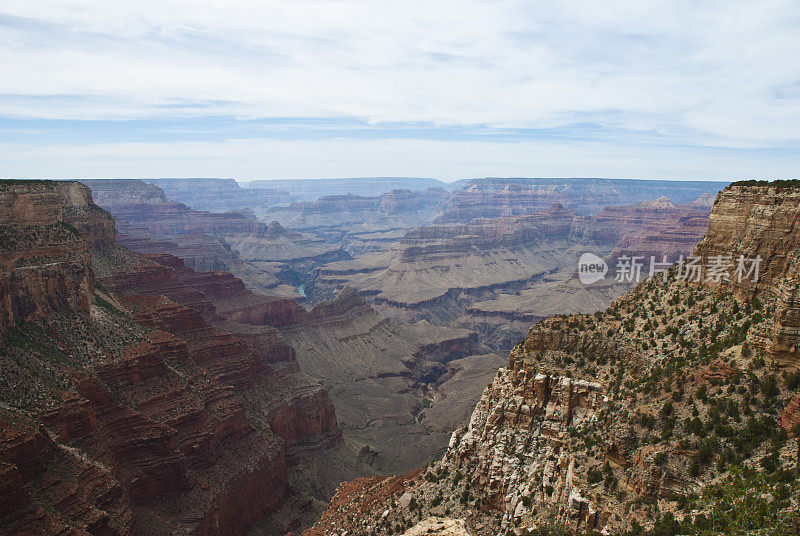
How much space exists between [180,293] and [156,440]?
43.9 meters

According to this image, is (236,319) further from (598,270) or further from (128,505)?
(598,270)

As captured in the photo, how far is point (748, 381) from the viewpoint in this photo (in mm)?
22516

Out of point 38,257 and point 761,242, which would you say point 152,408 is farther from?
point 761,242

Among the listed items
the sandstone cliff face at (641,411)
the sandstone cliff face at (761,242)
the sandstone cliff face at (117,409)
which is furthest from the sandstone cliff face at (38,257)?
the sandstone cliff face at (761,242)

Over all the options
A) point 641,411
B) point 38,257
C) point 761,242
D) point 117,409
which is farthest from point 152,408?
point 761,242

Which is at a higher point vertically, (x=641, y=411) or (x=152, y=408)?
(x=641, y=411)

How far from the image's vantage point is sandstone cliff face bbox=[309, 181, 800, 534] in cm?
2112

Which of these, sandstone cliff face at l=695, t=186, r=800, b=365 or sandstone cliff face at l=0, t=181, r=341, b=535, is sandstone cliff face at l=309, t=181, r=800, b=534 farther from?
sandstone cliff face at l=0, t=181, r=341, b=535

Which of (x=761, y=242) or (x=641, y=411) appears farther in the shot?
(x=761, y=242)

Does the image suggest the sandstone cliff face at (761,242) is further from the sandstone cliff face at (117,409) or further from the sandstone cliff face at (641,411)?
the sandstone cliff face at (117,409)

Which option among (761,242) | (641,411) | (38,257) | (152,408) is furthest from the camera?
(38,257)

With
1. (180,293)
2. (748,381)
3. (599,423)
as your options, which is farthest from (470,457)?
(180,293)

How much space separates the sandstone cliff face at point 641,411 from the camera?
69.3 ft

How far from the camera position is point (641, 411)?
25.3 meters
